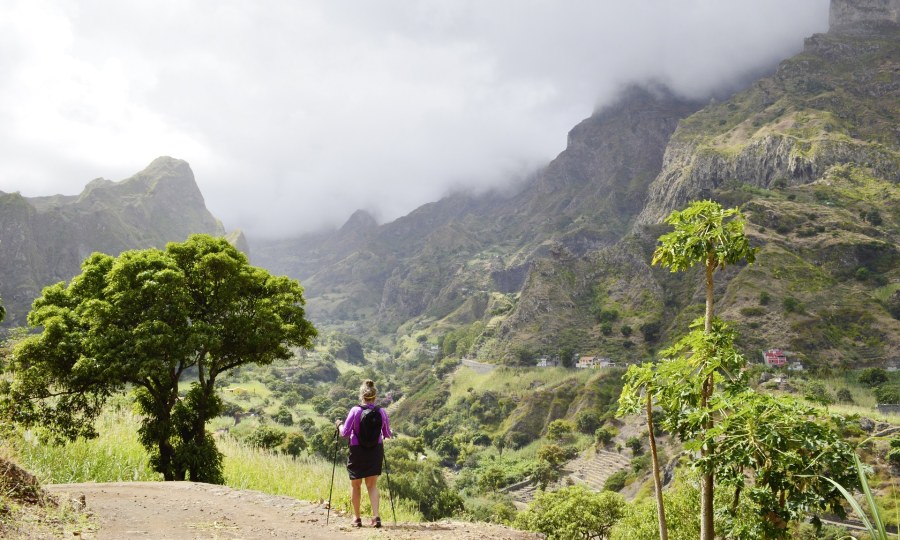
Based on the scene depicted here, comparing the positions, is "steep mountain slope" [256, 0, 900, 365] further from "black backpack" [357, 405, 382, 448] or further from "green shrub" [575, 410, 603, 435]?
"black backpack" [357, 405, 382, 448]

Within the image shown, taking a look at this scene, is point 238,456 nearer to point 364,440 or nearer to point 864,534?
point 364,440

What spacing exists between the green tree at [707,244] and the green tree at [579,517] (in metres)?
41.6

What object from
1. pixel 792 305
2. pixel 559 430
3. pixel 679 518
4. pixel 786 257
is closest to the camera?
pixel 679 518

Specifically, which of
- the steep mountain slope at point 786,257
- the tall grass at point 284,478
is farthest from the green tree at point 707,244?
the steep mountain slope at point 786,257

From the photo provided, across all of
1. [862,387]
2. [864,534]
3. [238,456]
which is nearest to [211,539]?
[238,456]

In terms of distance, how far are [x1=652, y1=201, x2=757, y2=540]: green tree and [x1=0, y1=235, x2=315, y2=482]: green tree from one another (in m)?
11.2

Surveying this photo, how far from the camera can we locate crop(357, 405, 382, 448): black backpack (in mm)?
8070

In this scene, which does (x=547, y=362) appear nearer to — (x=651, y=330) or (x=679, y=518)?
(x=651, y=330)

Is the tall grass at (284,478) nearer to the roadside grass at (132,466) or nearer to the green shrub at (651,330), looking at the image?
the roadside grass at (132,466)

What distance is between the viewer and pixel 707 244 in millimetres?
5395

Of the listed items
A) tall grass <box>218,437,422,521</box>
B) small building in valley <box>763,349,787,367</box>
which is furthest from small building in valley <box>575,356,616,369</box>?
tall grass <box>218,437,422,521</box>

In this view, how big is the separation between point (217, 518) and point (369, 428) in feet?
9.60

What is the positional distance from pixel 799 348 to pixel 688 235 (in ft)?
352

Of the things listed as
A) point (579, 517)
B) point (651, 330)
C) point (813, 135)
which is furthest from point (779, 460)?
point (813, 135)
